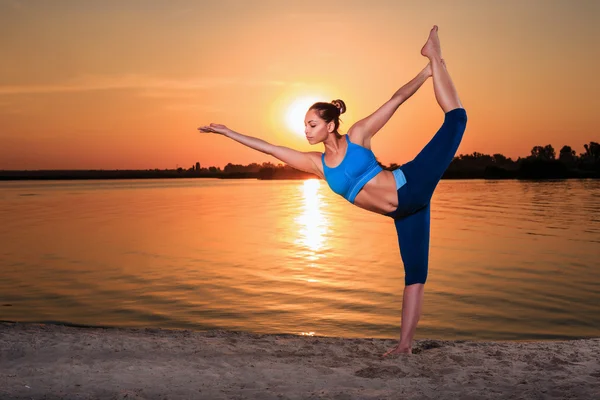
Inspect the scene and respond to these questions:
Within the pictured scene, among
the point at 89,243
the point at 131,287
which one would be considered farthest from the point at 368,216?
the point at 131,287

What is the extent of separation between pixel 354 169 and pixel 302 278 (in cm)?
822

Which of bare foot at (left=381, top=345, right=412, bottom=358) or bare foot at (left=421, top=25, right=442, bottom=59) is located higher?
bare foot at (left=421, top=25, right=442, bottom=59)

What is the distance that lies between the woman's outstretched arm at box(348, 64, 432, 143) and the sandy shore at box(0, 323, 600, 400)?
234 centimetres

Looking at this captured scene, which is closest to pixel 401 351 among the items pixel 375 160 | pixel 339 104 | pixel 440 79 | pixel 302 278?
pixel 375 160

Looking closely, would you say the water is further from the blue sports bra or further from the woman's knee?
the blue sports bra

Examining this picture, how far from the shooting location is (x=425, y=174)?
651cm

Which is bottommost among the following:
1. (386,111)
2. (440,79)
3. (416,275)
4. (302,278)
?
(302,278)

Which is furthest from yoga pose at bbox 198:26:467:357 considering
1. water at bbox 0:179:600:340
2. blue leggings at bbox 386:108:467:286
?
water at bbox 0:179:600:340

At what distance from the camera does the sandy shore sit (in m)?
5.98

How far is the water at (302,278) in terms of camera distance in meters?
10.8

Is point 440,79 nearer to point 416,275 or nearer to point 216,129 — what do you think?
point 416,275

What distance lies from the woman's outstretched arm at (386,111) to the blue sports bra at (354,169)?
0.13m

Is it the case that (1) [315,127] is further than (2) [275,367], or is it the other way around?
(2) [275,367]

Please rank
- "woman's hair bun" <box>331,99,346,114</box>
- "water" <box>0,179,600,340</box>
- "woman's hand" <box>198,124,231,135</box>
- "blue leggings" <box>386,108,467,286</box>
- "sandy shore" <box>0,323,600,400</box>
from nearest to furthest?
"sandy shore" <box>0,323,600,400</box>, "blue leggings" <box>386,108,467,286</box>, "woman's hair bun" <box>331,99,346,114</box>, "woman's hand" <box>198,124,231,135</box>, "water" <box>0,179,600,340</box>
